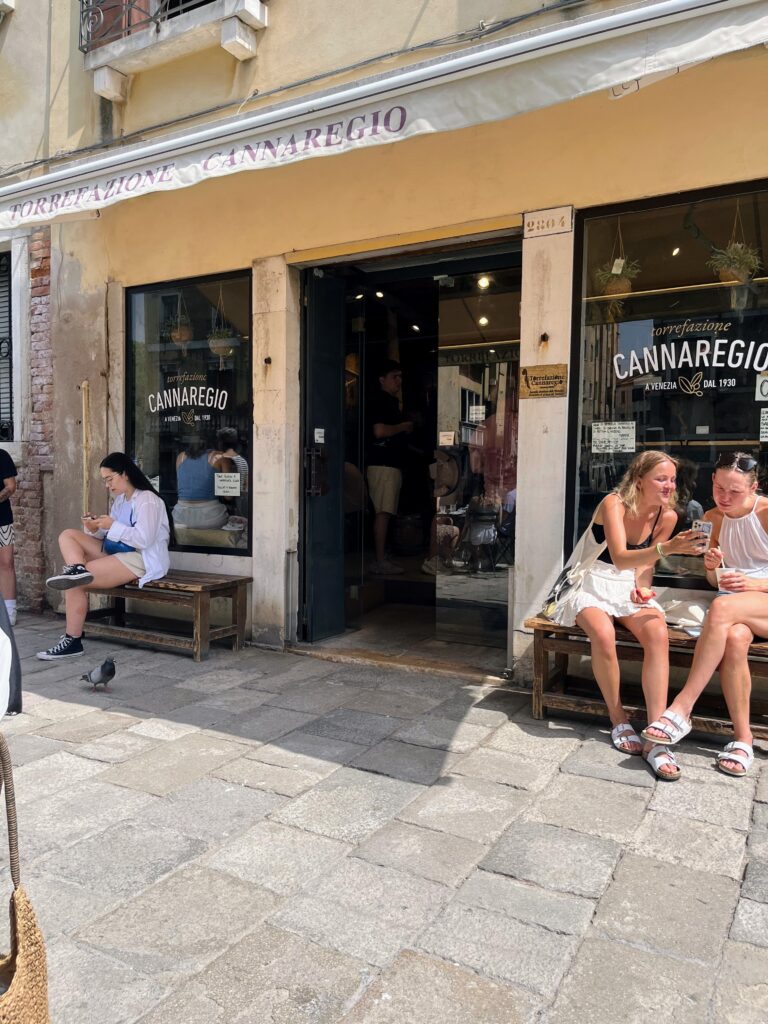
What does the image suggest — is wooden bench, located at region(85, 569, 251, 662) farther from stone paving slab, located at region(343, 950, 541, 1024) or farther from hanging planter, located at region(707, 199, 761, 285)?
hanging planter, located at region(707, 199, 761, 285)

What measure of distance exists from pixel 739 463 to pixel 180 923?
3390 mm

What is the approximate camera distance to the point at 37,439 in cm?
703

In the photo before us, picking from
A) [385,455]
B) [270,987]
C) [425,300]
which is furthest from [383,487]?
[270,987]

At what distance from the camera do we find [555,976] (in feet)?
6.82

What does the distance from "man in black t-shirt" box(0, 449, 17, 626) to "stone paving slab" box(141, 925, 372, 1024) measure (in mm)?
5158

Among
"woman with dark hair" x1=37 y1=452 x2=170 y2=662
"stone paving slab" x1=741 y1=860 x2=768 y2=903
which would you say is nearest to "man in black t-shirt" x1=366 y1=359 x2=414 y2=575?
"woman with dark hair" x1=37 y1=452 x2=170 y2=662

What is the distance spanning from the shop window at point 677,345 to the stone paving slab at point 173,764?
96.7 inches

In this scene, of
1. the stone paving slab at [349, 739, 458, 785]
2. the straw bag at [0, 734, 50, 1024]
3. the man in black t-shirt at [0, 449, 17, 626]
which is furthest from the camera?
the man in black t-shirt at [0, 449, 17, 626]

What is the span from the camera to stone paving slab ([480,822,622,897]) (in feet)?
8.38

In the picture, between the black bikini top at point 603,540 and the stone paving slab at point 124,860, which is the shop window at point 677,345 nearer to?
the black bikini top at point 603,540

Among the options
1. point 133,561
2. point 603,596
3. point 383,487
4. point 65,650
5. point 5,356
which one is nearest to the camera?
point 603,596

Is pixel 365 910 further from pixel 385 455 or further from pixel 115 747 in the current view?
pixel 385 455

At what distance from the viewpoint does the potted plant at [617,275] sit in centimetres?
450

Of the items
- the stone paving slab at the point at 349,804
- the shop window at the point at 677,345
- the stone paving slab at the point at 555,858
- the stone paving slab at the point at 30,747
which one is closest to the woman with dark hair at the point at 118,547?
the stone paving slab at the point at 30,747
